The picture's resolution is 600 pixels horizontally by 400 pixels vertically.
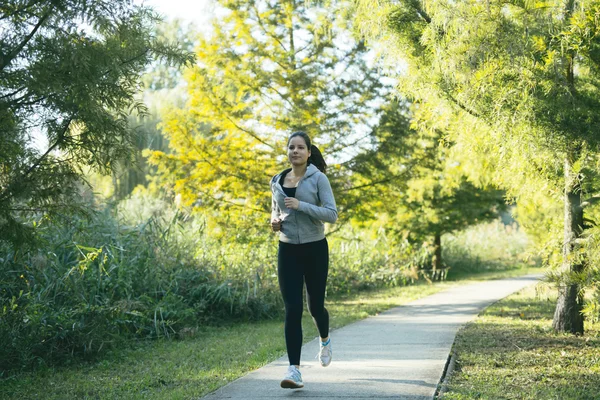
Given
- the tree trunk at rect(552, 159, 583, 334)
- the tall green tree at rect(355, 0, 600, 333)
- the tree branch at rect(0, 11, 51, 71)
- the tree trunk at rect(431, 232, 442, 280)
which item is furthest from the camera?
the tree trunk at rect(431, 232, 442, 280)

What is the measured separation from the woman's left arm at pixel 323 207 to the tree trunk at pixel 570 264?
106 inches

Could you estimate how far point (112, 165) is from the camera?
214 inches

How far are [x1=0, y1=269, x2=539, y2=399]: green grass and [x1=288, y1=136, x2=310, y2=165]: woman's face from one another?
195 centimetres

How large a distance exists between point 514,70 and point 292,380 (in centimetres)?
345

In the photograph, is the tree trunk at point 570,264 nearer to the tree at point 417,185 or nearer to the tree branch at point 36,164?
the tree at point 417,185

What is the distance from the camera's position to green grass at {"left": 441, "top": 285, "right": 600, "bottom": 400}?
17.4 feet

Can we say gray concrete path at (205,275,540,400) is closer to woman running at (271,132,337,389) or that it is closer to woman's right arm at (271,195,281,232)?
woman running at (271,132,337,389)

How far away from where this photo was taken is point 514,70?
6.24 metres

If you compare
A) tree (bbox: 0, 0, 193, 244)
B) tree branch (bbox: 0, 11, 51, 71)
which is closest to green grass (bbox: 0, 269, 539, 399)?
tree (bbox: 0, 0, 193, 244)

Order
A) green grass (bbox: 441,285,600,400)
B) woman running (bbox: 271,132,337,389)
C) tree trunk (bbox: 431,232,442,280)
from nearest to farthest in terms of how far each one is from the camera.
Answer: woman running (bbox: 271,132,337,389), green grass (bbox: 441,285,600,400), tree trunk (bbox: 431,232,442,280)

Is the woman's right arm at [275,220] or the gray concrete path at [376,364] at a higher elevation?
the woman's right arm at [275,220]

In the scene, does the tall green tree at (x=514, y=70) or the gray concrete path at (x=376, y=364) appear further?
the tall green tree at (x=514, y=70)

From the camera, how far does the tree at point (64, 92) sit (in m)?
4.64

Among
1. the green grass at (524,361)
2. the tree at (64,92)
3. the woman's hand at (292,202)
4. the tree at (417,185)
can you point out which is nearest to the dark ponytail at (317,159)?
the woman's hand at (292,202)
